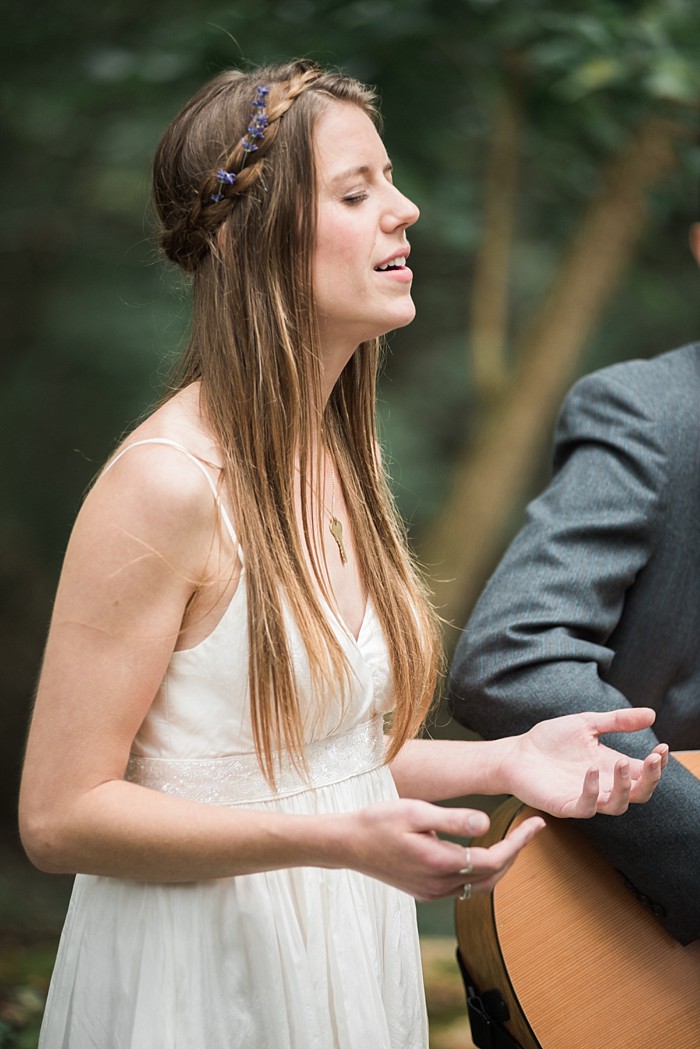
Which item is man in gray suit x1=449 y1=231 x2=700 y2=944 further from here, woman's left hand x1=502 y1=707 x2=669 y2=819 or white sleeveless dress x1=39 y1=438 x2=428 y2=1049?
white sleeveless dress x1=39 y1=438 x2=428 y2=1049

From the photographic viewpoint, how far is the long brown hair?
1.50m

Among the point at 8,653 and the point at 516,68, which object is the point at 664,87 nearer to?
the point at 516,68

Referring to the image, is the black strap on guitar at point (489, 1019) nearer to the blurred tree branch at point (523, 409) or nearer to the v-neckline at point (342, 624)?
the v-neckline at point (342, 624)

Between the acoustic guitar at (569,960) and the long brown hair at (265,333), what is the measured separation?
0.41 meters

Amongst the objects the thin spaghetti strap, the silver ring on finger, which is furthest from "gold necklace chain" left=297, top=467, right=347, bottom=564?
the silver ring on finger

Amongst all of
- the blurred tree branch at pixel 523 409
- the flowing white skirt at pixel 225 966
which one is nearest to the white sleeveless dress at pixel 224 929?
the flowing white skirt at pixel 225 966

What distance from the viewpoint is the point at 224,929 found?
1505mm

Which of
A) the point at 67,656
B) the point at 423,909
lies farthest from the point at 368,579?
the point at 423,909

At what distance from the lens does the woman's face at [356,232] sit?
63.1 inches

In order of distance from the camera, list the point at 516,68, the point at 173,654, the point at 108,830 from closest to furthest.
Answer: the point at 108,830 < the point at 173,654 < the point at 516,68

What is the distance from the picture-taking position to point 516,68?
3.96 meters

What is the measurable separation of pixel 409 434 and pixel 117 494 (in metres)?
4.17

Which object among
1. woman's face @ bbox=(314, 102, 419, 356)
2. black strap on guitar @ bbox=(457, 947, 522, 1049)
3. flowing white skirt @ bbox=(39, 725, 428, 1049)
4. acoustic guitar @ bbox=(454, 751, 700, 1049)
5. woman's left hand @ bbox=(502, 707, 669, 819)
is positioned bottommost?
black strap on guitar @ bbox=(457, 947, 522, 1049)

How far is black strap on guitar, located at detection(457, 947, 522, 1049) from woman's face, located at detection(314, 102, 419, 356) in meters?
1.08
